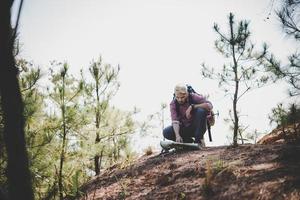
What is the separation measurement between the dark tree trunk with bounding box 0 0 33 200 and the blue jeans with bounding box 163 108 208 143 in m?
3.10

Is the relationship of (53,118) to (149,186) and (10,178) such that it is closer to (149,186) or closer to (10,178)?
(149,186)

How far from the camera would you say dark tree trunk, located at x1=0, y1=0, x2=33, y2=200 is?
1.92m

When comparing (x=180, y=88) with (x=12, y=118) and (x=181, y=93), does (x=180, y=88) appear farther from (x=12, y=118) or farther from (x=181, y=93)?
(x=12, y=118)

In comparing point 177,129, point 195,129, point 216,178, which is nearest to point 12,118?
point 216,178

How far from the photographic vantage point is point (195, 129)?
15.4 feet

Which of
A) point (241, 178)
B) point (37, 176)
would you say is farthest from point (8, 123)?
point (37, 176)

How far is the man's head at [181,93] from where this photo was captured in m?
4.70

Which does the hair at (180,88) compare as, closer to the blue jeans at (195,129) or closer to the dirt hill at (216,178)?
the blue jeans at (195,129)

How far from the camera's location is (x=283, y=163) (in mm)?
2598

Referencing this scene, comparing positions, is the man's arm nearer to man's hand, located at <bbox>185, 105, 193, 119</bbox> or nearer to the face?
man's hand, located at <bbox>185, 105, 193, 119</bbox>

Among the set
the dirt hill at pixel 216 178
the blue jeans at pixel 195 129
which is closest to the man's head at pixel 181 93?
the blue jeans at pixel 195 129

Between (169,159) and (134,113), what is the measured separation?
478 cm

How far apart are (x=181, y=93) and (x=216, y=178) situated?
2.26 metres

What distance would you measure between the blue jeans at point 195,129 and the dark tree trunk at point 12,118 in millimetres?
3098
